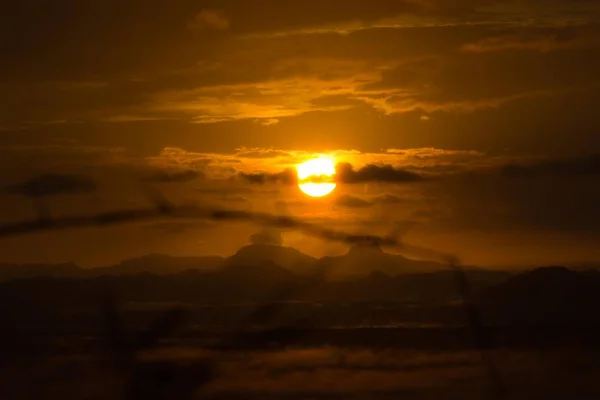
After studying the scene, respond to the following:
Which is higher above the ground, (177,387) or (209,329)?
(209,329)

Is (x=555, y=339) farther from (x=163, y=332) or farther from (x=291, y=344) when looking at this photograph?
(x=163, y=332)

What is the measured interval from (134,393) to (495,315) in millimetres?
9086

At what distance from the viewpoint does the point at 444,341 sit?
13.4 metres

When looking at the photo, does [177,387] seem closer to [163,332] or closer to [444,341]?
[163,332]

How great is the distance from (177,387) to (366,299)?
23.6 ft

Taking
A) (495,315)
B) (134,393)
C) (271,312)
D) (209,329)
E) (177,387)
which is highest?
(495,315)

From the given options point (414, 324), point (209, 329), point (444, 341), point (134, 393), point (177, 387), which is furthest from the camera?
point (414, 324)

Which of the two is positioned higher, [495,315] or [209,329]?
[495,315]

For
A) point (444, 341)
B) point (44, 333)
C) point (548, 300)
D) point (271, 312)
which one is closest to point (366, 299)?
point (444, 341)

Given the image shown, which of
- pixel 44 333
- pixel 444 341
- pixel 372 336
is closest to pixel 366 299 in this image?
pixel 372 336

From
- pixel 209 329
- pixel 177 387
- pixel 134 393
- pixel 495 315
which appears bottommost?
pixel 134 393

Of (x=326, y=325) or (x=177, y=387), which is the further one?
(x=326, y=325)

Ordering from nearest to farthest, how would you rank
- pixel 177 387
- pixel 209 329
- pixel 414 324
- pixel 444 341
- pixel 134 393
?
pixel 134 393
pixel 177 387
pixel 209 329
pixel 444 341
pixel 414 324

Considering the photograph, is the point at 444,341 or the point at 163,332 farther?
the point at 444,341
